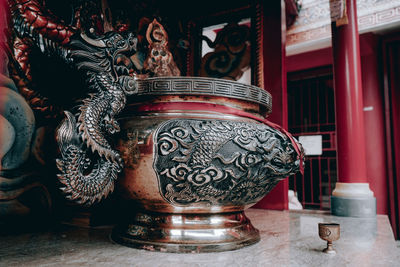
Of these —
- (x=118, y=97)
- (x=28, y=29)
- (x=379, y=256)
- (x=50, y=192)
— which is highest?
(x=28, y=29)

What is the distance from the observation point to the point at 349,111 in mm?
1806

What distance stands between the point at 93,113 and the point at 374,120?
11.9 ft

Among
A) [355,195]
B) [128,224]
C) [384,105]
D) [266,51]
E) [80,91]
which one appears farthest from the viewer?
[384,105]

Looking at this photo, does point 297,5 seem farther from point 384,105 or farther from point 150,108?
point 150,108

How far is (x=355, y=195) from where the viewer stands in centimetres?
163

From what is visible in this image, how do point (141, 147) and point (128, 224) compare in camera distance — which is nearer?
point (141, 147)

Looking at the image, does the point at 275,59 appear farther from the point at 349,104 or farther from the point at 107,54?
the point at 107,54

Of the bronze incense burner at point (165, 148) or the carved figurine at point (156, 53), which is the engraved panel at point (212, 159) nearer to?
the bronze incense burner at point (165, 148)

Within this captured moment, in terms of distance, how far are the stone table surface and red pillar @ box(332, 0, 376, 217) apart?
2.85ft

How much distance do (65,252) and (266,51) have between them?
61.0 inches

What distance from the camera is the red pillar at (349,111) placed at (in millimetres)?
1762

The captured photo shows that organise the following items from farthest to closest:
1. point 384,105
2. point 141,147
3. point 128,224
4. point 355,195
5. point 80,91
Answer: point 384,105 → point 355,195 → point 80,91 → point 128,224 → point 141,147

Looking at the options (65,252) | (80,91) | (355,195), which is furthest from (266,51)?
(65,252)

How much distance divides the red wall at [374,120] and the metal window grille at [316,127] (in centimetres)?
46
